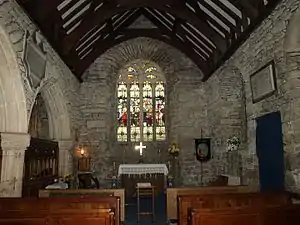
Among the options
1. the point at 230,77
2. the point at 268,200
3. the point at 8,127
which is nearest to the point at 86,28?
the point at 8,127

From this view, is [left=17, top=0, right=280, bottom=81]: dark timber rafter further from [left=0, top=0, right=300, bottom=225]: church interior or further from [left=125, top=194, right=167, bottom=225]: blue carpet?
[left=125, top=194, right=167, bottom=225]: blue carpet

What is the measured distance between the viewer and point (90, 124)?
1063 cm

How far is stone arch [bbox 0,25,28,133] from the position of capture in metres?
5.11

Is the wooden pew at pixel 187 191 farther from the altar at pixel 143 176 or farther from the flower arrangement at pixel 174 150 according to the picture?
the flower arrangement at pixel 174 150

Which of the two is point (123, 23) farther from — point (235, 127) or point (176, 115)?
point (235, 127)

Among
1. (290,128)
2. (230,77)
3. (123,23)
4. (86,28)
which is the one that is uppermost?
(123,23)

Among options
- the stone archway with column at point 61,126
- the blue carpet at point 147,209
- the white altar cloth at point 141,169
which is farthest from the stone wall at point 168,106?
the blue carpet at point 147,209

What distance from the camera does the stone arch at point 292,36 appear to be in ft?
16.6

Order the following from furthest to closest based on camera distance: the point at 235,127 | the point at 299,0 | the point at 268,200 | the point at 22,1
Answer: the point at 235,127, the point at 22,1, the point at 299,0, the point at 268,200

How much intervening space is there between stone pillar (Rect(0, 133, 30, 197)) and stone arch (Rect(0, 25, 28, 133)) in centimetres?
16

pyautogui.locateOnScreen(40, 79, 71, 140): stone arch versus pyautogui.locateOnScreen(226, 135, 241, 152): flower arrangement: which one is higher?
pyautogui.locateOnScreen(40, 79, 71, 140): stone arch

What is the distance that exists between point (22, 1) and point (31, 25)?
752 mm

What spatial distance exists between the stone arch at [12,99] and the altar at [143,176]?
4.03 m

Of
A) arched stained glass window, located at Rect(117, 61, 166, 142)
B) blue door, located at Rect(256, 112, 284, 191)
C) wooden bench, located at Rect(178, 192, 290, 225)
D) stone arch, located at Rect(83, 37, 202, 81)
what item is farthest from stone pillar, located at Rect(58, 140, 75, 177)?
blue door, located at Rect(256, 112, 284, 191)
